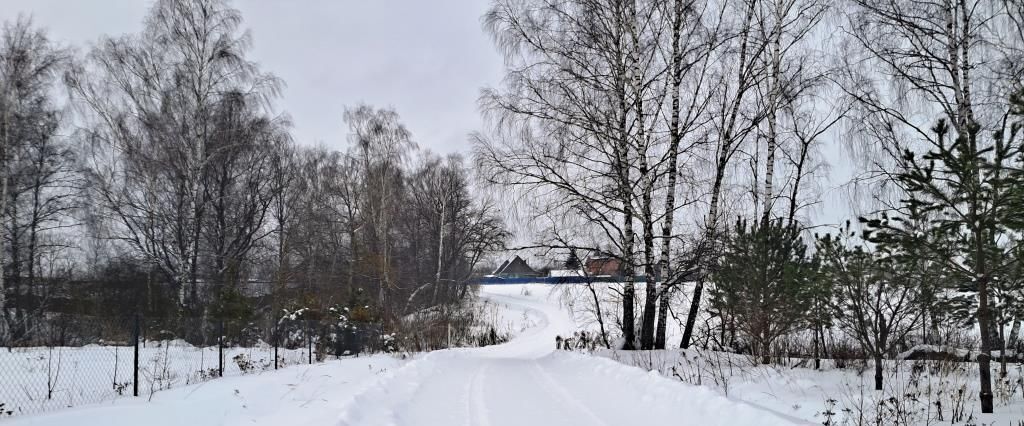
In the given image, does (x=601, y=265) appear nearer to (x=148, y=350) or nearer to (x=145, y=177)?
(x=148, y=350)

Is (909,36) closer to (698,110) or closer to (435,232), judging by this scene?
(698,110)

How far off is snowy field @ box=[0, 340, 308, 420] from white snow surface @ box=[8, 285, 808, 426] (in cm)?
89

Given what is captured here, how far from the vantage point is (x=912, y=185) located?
7301mm

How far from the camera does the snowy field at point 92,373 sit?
9.09 meters

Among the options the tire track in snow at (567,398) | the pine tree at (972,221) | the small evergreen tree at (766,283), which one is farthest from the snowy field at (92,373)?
the pine tree at (972,221)

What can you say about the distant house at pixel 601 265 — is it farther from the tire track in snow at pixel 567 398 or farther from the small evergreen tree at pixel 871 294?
the small evergreen tree at pixel 871 294

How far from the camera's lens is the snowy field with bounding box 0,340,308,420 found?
9.09m

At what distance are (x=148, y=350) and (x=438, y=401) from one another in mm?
11349

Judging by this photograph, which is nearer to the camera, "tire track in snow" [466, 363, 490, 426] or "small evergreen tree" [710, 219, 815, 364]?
"tire track in snow" [466, 363, 490, 426]

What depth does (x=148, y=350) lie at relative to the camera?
16.5 meters

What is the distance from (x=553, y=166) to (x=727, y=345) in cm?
704

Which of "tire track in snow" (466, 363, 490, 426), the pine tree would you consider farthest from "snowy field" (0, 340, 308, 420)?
the pine tree

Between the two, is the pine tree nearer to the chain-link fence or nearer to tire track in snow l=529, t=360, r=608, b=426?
tire track in snow l=529, t=360, r=608, b=426

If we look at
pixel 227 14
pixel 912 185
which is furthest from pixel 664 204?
pixel 227 14
